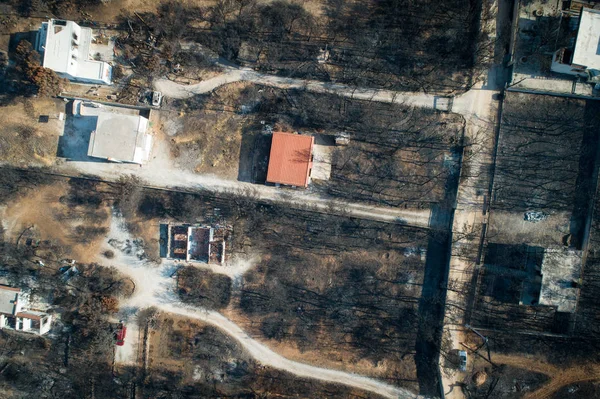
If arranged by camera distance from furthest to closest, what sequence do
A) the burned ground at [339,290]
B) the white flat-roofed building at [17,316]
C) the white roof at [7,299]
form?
the burned ground at [339,290] < the white roof at [7,299] < the white flat-roofed building at [17,316]

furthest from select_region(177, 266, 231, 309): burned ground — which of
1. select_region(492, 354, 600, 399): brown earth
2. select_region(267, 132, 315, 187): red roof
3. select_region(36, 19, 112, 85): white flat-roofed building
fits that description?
select_region(492, 354, 600, 399): brown earth

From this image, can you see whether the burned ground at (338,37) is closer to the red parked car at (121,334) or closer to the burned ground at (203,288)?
the burned ground at (203,288)


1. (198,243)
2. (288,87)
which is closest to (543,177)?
(288,87)

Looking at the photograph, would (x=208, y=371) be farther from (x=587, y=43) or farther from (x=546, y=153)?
(x=587, y=43)

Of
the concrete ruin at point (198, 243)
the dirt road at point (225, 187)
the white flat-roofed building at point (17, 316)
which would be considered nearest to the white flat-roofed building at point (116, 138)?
the dirt road at point (225, 187)

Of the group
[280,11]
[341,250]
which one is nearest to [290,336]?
[341,250]

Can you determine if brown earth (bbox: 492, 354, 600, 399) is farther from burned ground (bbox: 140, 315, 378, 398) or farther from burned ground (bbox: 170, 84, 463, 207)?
burned ground (bbox: 170, 84, 463, 207)
